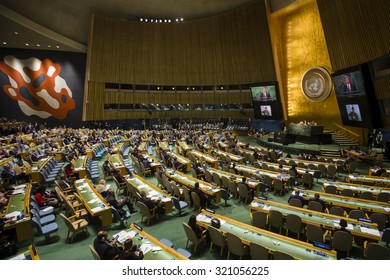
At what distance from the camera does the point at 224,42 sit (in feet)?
97.3

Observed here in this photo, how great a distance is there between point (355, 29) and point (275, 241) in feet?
52.6

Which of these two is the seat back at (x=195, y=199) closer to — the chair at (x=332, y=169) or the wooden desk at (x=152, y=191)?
the wooden desk at (x=152, y=191)

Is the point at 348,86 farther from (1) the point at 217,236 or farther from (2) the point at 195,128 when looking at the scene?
(2) the point at 195,128

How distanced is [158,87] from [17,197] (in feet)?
81.8

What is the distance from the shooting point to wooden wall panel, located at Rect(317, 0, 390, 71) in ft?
41.8

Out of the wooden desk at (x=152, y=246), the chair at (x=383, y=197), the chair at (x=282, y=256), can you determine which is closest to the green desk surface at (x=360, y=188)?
the chair at (x=383, y=197)

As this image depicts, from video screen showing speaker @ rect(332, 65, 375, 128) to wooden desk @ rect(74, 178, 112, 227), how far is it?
15652 millimetres

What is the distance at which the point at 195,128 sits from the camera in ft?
102

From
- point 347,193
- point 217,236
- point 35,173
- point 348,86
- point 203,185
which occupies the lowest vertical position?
point 217,236

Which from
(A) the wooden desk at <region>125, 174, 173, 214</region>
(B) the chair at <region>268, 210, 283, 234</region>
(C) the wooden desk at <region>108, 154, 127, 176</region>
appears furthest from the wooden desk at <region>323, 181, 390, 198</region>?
(C) the wooden desk at <region>108, 154, 127, 176</region>

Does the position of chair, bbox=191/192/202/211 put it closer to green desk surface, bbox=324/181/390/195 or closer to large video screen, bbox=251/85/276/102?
green desk surface, bbox=324/181/390/195

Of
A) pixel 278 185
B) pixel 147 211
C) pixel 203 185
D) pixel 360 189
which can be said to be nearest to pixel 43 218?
pixel 147 211

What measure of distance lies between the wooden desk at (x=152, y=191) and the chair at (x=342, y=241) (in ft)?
14.6
